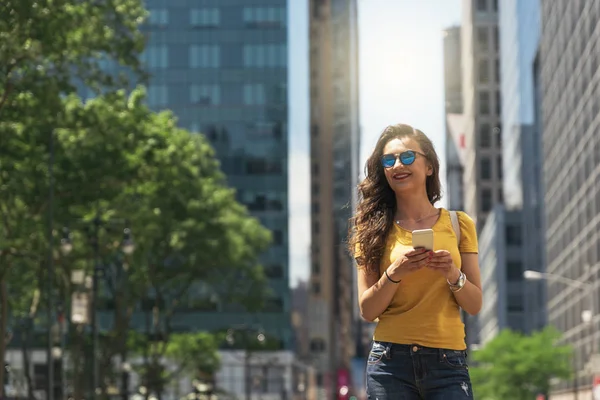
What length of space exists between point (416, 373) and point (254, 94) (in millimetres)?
111164

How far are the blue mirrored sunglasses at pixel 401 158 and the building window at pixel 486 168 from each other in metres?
151

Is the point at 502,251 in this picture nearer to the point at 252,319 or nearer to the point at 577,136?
the point at 252,319

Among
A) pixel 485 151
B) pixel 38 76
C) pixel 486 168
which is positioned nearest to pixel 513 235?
pixel 486 168

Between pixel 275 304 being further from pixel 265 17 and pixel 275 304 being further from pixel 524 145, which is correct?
pixel 524 145

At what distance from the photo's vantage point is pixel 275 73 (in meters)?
116

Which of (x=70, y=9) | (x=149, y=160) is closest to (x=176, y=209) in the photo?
(x=149, y=160)

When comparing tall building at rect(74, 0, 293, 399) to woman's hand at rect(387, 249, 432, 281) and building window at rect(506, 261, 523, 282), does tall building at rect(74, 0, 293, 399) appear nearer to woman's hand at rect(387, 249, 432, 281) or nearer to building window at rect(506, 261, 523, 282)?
Answer: building window at rect(506, 261, 523, 282)

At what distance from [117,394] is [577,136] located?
34.5 m

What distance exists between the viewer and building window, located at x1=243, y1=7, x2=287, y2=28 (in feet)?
383

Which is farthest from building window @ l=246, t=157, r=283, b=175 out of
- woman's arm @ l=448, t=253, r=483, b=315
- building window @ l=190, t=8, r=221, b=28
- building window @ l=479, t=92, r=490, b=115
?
woman's arm @ l=448, t=253, r=483, b=315

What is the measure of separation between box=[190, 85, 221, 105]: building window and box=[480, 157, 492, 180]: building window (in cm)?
4708

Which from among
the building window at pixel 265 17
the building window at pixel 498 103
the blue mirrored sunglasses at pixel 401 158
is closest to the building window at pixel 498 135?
the building window at pixel 498 103

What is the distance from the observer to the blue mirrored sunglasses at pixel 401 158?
671 centimetres

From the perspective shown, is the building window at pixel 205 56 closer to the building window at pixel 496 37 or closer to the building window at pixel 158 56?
the building window at pixel 158 56
